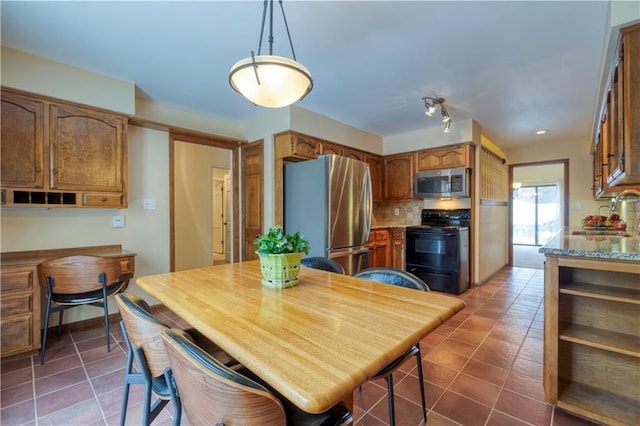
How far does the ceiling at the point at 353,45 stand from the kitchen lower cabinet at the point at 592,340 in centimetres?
166

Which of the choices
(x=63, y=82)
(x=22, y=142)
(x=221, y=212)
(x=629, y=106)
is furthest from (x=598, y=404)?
(x=221, y=212)

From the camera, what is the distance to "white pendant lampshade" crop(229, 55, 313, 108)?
1272 mm

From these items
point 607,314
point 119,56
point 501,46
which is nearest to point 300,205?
point 119,56

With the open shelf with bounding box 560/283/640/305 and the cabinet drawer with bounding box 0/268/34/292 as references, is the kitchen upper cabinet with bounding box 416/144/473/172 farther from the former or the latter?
the cabinet drawer with bounding box 0/268/34/292

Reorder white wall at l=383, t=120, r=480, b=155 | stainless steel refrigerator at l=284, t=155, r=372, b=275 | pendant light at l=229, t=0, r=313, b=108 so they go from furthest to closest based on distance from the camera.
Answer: white wall at l=383, t=120, r=480, b=155 → stainless steel refrigerator at l=284, t=155, r=372, b=275 → pendant light at l=229, t=0, r=313, b=108

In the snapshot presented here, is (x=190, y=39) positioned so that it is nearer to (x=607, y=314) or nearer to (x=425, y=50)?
(x=425, y=50)

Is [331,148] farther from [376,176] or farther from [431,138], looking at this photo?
[431,138]

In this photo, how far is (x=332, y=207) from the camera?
312 centimetres

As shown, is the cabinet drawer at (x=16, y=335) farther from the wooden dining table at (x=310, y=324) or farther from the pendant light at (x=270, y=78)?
the pendant light at (x=270, y=78)

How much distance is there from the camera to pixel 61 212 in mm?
2607

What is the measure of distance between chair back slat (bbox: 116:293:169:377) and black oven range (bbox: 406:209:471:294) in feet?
12.0

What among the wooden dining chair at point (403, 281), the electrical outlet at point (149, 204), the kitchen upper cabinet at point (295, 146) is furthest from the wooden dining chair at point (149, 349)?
the kitchen upper cabinet at point (295, 146)

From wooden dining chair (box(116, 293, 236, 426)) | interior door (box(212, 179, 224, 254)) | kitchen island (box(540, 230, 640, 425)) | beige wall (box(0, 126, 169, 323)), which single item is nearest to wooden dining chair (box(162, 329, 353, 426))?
wooden dining chair (box(116, 293, 236, 426))

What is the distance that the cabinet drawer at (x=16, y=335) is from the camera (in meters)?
2.05
